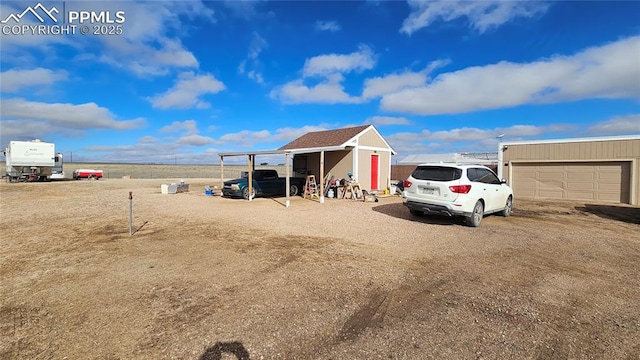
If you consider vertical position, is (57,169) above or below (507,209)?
above

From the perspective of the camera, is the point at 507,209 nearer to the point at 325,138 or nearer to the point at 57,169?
the point at 325,138

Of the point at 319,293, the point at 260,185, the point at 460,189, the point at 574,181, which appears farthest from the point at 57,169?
the point at 574,181

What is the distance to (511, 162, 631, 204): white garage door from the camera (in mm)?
12914

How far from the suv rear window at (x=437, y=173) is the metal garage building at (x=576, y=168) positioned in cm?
1002

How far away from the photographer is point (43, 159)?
79.2ft

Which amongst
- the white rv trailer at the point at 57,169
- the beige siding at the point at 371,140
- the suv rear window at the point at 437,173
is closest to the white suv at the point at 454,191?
the suv rear window at the point at 437,173

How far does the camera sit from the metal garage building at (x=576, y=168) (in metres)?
12.6

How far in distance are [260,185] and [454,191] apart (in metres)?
9.66

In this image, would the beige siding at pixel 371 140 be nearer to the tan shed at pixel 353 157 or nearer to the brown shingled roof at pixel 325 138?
the tan shed at pixel 353 157

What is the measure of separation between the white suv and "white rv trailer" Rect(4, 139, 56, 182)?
29246 mm

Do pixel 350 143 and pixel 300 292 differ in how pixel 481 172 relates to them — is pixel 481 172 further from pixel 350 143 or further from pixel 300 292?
pixel 350 143

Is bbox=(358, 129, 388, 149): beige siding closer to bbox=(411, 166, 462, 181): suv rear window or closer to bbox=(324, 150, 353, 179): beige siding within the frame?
bbox=(324, 150, 353, 179): beige siding

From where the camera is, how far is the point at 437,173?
7.97 meters

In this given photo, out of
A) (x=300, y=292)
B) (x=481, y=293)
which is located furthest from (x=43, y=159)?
(x=481, y=293)
